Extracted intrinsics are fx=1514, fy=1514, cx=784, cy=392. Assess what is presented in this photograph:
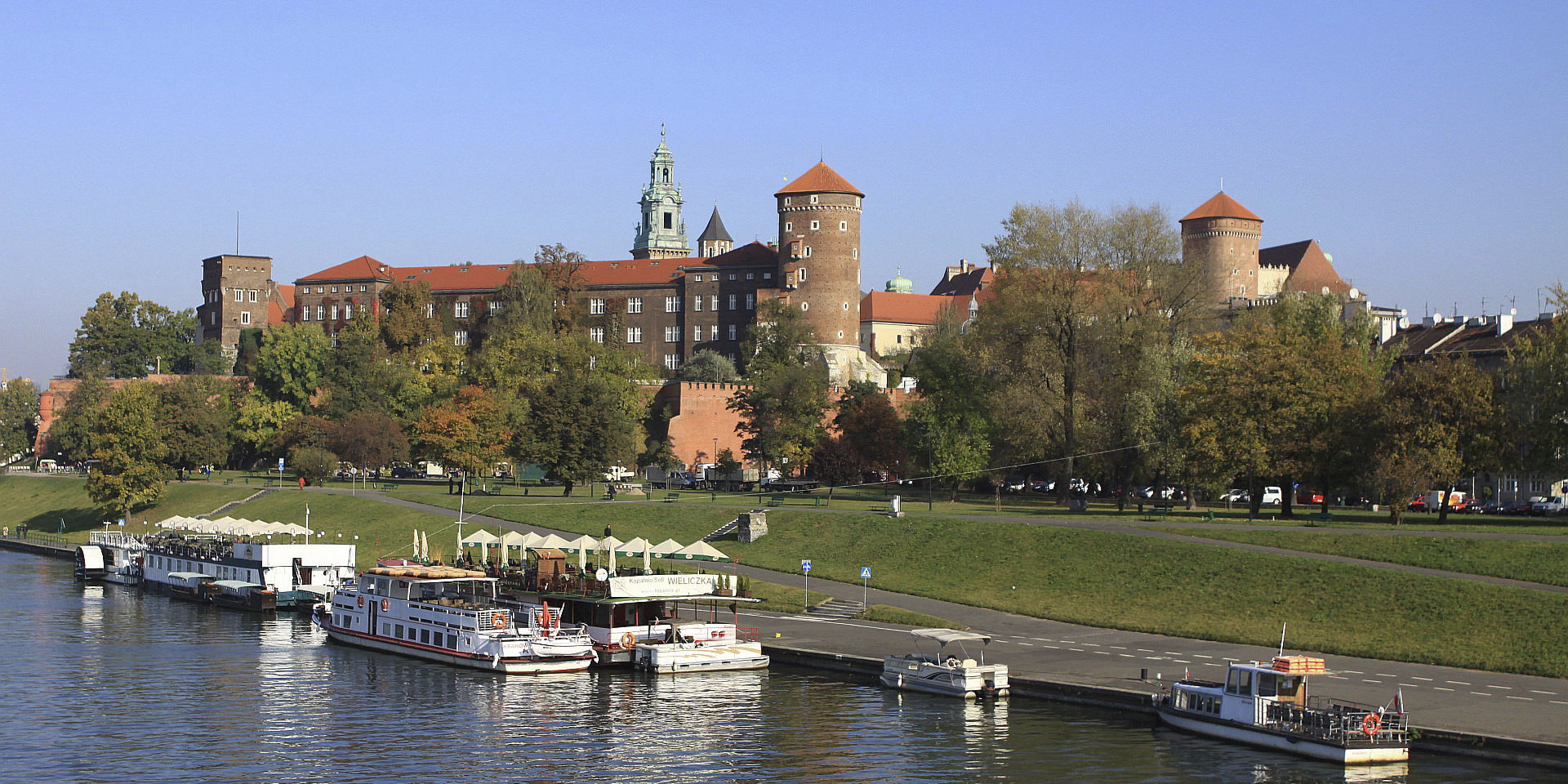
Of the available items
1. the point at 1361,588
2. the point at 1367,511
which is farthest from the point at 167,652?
the point at 1367,511

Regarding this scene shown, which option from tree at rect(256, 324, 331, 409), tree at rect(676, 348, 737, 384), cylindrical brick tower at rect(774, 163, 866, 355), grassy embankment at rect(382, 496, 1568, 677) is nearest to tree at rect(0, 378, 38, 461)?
tree at rect(256, 324, 331, 409)

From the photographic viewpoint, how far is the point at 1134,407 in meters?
71.7

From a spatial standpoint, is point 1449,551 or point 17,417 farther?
point 17,417

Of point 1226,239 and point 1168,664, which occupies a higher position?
point 1226,239

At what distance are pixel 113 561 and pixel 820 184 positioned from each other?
266ft

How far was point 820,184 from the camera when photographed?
5743 inches

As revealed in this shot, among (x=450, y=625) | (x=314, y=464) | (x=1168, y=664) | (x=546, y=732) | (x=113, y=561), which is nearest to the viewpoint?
(x=546, y=732)

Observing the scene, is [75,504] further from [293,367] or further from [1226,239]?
[1226,239]

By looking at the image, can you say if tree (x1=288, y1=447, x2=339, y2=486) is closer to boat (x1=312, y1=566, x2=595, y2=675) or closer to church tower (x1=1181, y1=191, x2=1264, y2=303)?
boat (x1=312, y1=566, x2=595, y2=675)

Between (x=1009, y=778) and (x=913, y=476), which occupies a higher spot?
(x=913, y=476)

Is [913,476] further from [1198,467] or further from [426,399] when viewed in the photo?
[426,399]

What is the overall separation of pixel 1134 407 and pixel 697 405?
63419 millimetres

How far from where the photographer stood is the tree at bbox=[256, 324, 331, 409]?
130m

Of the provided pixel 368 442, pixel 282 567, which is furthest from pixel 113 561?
pixel 368 442
